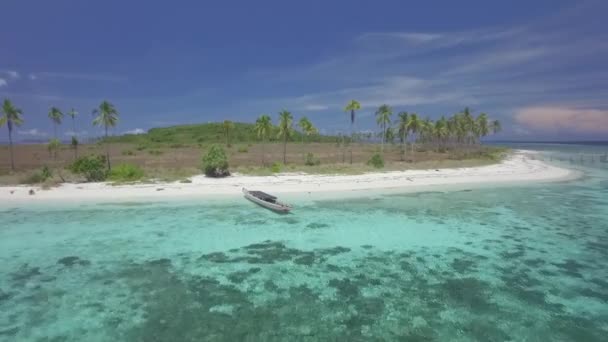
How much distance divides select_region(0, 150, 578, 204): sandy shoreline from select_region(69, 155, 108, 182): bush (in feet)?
6.62

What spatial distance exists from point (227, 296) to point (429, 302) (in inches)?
313

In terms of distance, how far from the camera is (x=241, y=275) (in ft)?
53.0

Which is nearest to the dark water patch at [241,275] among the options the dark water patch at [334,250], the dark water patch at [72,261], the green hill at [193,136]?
the dark water patch at [334,250]

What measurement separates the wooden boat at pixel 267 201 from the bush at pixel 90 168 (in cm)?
1853

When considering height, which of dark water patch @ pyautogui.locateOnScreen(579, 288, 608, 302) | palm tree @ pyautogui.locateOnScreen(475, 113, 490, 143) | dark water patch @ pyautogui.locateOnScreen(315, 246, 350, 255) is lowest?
dark water patch @ pyautogui.locateOnScreen(579, 288, 608, 302)

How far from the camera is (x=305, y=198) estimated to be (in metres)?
34.7

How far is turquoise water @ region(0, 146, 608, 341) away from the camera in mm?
11500

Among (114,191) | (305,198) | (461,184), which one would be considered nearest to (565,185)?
(461,184)

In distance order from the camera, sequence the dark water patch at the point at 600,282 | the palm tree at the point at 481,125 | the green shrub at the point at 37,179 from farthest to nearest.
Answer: the palm tree at the point at 481,125, the green shrub at the point at 37,179, the dark water patch at the point at 600,282

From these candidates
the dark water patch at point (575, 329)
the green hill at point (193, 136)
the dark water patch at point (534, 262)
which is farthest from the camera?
the green hill at point (193, 136)

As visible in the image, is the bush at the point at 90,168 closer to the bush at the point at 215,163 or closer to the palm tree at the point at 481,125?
the bush at the point at 215,163

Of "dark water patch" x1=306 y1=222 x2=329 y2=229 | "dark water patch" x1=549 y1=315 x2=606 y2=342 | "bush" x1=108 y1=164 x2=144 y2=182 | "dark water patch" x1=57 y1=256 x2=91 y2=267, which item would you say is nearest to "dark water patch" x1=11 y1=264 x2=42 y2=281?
"dark water patch" x1=57 y1=256 x2=91 y2=267

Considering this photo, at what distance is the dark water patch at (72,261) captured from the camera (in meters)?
17.6

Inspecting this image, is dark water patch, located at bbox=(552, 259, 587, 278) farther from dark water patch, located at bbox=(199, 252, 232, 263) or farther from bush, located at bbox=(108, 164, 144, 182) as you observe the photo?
bush, located at bbox=(108, 164, 144, 182)
